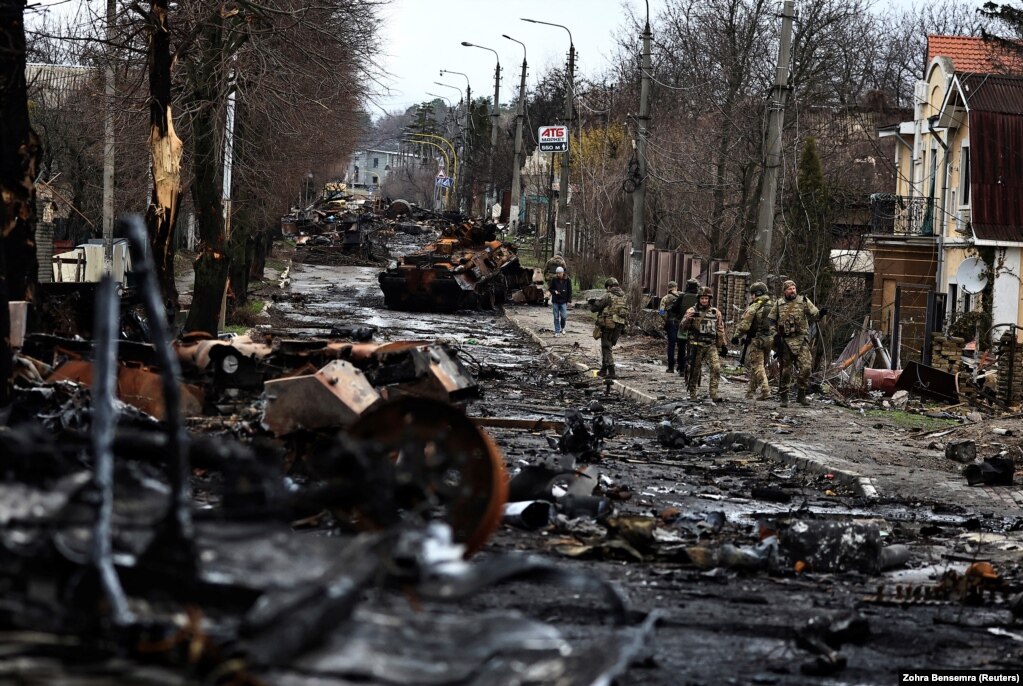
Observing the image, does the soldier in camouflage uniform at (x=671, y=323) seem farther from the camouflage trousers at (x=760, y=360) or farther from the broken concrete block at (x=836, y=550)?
the broken concrete block at (x=836, y=550)

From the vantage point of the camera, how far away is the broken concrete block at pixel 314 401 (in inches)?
396

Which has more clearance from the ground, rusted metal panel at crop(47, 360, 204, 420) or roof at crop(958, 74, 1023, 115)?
roof at crop(958, 74, 1023, 115)

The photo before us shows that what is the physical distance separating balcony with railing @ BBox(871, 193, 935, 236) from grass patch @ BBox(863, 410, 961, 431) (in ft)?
55.8

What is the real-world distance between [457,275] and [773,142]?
16878mm

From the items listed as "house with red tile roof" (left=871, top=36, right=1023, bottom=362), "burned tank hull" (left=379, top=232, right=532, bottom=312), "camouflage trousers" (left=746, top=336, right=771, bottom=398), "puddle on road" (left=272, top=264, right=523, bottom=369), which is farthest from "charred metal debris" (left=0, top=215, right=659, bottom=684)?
"burned tank hull" (left=379, top=232, right=532, bottom=312)

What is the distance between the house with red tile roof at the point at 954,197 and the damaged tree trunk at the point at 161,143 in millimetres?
17246

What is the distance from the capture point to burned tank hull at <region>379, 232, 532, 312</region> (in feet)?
119

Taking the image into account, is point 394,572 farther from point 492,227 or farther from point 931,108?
point 492,227

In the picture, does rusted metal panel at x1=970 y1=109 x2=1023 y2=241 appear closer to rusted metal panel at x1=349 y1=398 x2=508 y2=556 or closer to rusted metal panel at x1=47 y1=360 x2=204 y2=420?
rusted metal panel at x1=47 y1=360 x2=204 y2=420

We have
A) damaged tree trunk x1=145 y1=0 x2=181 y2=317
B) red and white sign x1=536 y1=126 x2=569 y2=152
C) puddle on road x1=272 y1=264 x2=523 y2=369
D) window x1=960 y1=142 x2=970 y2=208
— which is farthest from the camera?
red and white sign x1=536 y1=126 x2=569 y2=152

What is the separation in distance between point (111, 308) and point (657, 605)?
4.44m

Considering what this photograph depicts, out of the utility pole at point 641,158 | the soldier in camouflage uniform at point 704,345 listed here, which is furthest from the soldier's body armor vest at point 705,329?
the utility pole at point 641,158

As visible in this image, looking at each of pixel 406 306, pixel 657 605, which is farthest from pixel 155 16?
pixel 406 306

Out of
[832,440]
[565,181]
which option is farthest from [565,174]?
[832,440]
